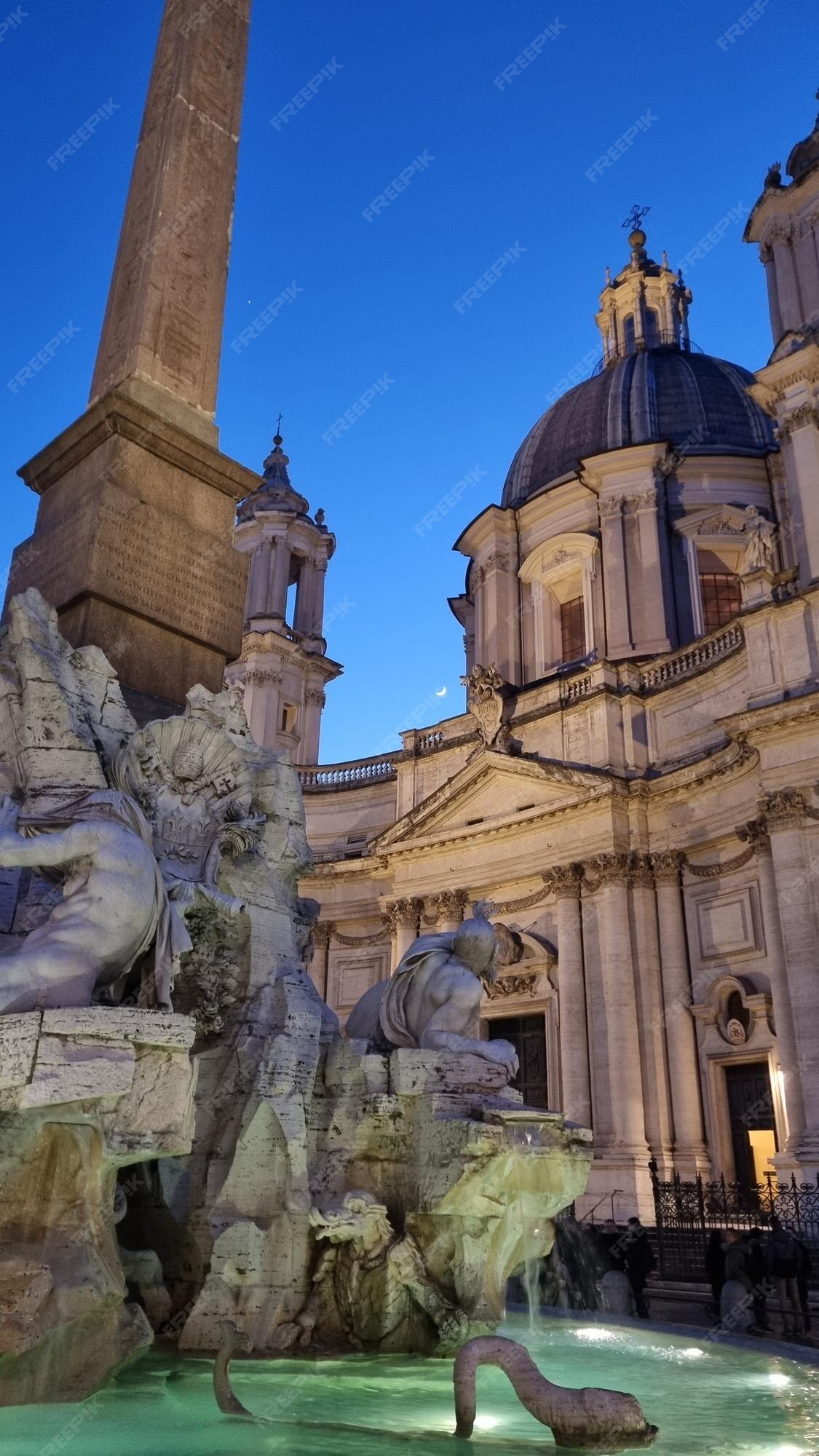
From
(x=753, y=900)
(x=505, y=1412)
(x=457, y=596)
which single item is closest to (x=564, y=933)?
(x=753, y=900)

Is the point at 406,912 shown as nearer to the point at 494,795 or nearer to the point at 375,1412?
the point at 494,795

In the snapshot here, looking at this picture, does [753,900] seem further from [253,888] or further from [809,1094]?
[253,888]

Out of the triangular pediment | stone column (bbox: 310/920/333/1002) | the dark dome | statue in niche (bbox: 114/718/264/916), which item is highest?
the dark dome

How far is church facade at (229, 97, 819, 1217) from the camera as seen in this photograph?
19.7 metres

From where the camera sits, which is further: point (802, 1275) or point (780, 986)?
→ point (780, 986)

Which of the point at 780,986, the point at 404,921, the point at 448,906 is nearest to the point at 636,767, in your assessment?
the point at 448,906

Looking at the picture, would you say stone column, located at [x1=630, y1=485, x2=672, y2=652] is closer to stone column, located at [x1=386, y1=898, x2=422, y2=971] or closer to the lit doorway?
stone column, located at [x1=386, y1=898, x2=422, y2=971]

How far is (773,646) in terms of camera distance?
1995 centimetres

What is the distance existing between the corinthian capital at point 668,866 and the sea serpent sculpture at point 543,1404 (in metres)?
18.5

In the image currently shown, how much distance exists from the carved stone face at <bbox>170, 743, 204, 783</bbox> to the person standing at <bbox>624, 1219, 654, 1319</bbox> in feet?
24.9

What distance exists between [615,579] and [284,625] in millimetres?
10584

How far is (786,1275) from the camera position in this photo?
9.98 m

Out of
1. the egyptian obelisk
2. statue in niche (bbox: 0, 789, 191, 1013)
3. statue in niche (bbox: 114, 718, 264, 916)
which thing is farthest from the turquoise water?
the egyptian obelisk

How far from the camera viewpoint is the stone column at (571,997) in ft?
→ 70.2
